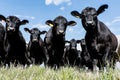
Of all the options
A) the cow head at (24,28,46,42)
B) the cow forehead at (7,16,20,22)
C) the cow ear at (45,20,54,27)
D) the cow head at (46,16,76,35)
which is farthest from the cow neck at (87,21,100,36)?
the cow head at (24,28,46,42)

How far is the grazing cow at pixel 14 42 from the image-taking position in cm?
1314

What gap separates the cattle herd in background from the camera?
1160 cm

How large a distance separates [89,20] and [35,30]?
25.4ft

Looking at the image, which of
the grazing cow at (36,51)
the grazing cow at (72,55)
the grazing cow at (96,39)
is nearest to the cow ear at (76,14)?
the grazing cow at (96,39)

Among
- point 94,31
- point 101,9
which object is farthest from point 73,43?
point 94,31

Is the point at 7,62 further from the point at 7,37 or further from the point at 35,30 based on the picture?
the point at 35,30

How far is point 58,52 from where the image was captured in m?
13.6

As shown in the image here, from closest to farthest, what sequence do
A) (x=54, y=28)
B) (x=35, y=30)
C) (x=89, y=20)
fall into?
1. (x=89, y=20)
2. (x=54, y=28)
3. (x=35, y=30)

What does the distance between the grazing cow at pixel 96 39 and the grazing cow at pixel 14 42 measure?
10.2 ft

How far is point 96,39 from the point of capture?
1172cm

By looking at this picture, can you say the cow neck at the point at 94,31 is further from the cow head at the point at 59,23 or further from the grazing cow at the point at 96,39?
the cow head at the point at 59,23

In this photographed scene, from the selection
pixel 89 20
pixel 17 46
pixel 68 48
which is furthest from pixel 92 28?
pixel 68 48

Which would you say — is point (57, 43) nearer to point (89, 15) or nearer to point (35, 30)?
point (89, 15)

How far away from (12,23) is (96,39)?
394 centimetres
